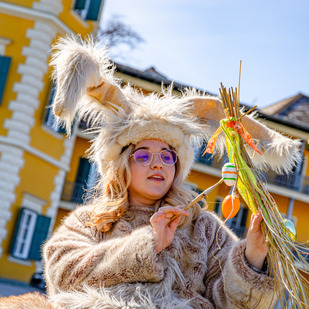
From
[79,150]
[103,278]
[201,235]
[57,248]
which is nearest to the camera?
[103,278]

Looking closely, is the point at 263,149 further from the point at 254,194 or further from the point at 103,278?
the point at 103,278

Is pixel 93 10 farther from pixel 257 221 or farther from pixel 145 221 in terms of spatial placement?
pixel 257 221

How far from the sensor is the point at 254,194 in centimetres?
348

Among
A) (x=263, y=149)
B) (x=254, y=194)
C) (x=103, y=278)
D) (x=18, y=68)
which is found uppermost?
(x=18, y=68)

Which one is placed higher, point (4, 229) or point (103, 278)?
point (103, 278)

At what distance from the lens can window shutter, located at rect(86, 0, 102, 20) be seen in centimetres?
1866

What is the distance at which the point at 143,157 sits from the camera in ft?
13.1

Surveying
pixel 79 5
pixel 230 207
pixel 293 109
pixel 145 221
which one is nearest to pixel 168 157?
pixel 145 221

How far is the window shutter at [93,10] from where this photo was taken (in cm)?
1866

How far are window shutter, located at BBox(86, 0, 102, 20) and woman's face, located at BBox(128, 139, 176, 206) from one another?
1513cm

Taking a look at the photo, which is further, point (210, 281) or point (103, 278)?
point (210, 281)

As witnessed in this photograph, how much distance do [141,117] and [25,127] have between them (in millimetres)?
12453

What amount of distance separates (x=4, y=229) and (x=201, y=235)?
42.0 ft

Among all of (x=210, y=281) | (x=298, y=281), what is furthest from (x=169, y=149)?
(x=298, y=281)
